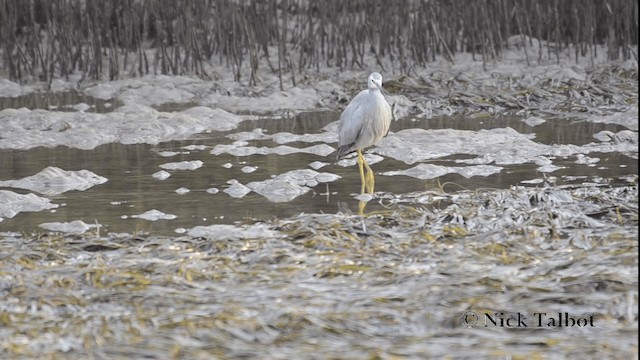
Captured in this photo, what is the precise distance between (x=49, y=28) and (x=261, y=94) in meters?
2.35

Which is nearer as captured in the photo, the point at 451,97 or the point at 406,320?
the point at 406,320

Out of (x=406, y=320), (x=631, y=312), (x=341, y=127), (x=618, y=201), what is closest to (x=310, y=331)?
(x=406, y=320)

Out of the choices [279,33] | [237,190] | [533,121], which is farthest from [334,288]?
[279,33]

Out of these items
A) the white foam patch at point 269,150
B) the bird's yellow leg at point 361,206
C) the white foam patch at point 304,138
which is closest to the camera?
the bird's yellow leg at point 361,206

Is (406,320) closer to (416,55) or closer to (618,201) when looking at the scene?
(618,201)

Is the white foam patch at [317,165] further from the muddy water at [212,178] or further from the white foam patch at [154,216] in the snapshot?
the white foam patch at [154,216]

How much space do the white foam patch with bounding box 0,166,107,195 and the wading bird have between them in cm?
148

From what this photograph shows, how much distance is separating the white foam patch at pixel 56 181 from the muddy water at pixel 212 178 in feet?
0.33

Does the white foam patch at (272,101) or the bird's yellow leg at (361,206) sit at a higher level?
the white foam patch at (272,101)

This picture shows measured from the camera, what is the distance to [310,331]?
10.9ft

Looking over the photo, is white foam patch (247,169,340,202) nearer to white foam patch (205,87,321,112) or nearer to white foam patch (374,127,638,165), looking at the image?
white foam patch (374,127,638,165)

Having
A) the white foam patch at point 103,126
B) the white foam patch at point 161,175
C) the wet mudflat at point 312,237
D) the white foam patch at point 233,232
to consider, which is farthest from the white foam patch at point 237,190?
the white foam patch at point 103,126

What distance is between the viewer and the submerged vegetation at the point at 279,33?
10.5 metres

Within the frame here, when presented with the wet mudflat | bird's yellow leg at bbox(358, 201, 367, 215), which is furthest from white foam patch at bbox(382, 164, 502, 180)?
bird's yellow leg at bbox(358, 201, 367, 215)
